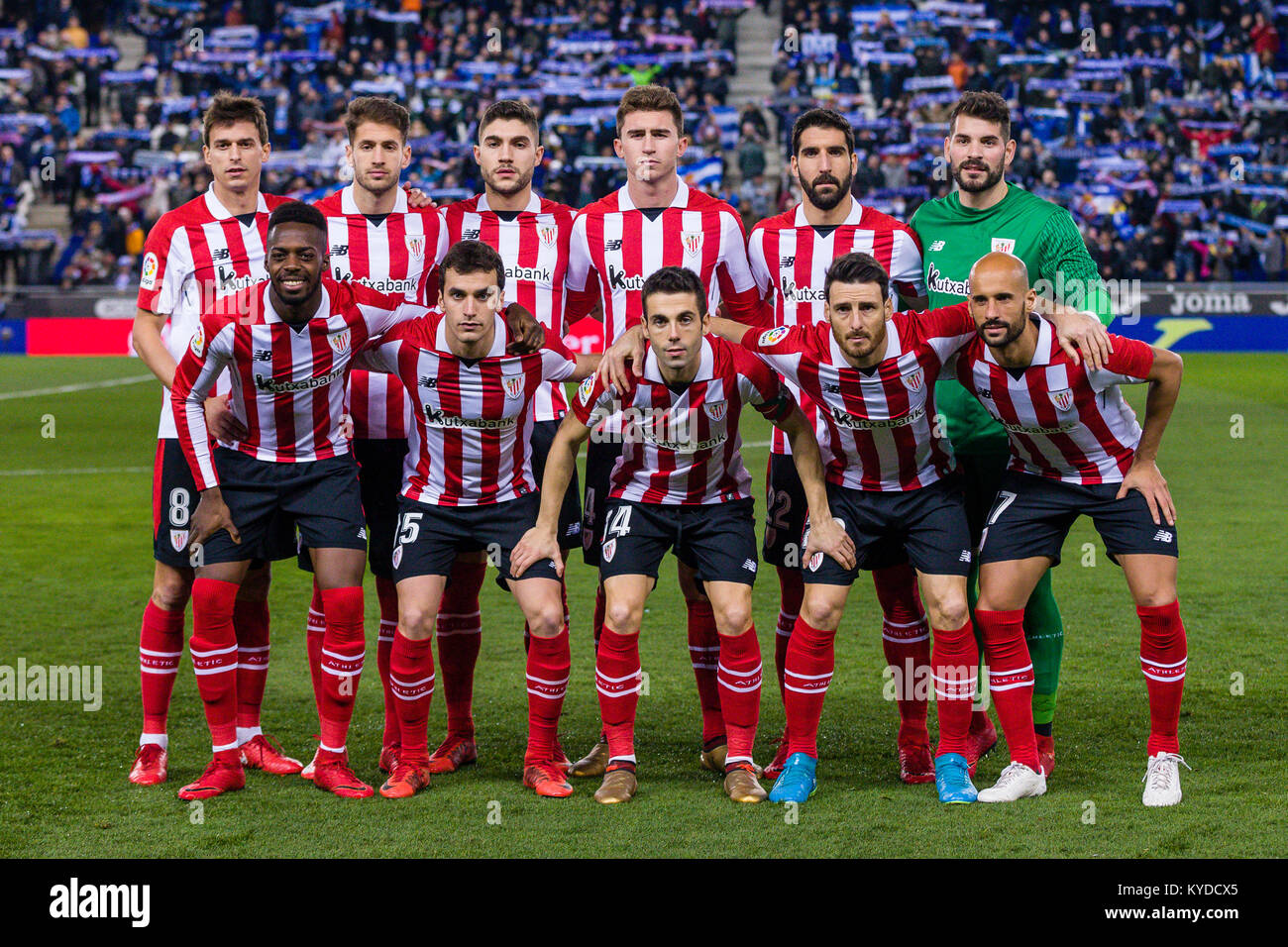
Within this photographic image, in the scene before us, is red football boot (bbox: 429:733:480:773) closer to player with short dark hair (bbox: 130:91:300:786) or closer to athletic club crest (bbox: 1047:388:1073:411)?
player with short dark hair (bbox: 130:91:300:786)

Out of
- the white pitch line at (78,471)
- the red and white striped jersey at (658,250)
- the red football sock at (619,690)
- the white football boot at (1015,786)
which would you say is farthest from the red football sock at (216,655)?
the white pitch line at (78,471)

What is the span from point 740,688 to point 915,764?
0.67 meters

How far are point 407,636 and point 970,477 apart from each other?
6.77 feet

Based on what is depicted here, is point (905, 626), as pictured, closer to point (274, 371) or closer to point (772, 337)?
→ point (772, 337)

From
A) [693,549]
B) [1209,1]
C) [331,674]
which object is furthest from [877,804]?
[1209,1]

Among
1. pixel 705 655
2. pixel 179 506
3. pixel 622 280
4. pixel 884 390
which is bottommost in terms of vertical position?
pixel 705 655

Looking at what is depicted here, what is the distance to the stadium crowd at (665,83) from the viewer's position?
2317cm

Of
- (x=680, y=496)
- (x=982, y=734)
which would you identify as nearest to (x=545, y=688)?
(x=680, y=496)

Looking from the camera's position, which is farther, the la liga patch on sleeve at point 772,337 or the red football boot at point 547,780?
the la liga patch on sleeve at point 772,337

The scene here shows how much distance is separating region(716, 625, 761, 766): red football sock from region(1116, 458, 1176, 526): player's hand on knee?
129 centimetres

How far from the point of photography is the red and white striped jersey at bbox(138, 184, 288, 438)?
5211 mm

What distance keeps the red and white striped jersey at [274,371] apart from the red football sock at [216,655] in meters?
0.36

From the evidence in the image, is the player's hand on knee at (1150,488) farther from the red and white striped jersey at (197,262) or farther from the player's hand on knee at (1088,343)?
the red and white striped jersey at (197,262)

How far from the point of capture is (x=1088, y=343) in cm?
463
